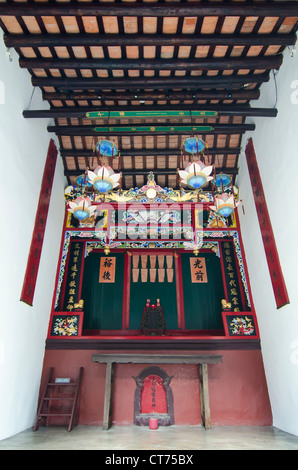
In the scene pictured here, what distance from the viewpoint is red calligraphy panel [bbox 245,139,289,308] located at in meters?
4.01

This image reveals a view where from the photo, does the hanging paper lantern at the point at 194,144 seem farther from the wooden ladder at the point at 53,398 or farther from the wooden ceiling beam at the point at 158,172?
the wooden ladder at the point at 53,398

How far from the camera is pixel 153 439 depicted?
11.2ft

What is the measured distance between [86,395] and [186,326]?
2.01 meters

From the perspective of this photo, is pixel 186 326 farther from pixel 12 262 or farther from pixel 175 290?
pixel 12 262

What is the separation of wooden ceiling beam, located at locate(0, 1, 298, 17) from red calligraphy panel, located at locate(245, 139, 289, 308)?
2128 millimetres

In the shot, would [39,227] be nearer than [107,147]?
No

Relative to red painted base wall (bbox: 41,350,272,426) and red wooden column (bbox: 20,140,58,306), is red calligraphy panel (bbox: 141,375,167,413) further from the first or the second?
red wooden column (bbox: 20,140,58,306)

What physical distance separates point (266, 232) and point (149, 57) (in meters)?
2.93

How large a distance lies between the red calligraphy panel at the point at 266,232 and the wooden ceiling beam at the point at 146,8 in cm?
213

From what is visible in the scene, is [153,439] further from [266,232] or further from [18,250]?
[266,232]

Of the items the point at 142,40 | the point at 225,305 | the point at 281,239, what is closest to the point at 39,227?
the point at 142,40

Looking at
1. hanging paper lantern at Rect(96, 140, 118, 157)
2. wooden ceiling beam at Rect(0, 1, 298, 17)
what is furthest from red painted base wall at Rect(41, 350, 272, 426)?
wooden ceiling beam at Rect(0, 1, 298, 17)

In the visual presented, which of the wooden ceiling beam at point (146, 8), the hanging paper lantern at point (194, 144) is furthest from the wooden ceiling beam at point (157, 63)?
the hanging paper lantern at point (194, 144)

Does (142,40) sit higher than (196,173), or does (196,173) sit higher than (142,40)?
(142,40)
